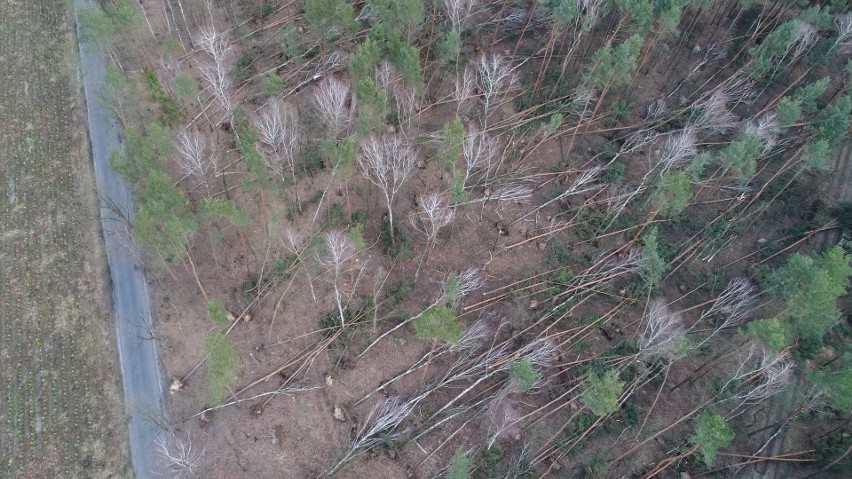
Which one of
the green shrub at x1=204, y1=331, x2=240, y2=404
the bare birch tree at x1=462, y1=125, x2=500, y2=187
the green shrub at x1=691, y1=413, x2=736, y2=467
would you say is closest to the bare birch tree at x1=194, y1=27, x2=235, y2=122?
the green shrub at x1=204, y1=331, x2=240, y2=404

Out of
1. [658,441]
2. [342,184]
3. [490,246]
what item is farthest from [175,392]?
[658,441]

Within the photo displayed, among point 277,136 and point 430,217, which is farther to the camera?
point 277,136

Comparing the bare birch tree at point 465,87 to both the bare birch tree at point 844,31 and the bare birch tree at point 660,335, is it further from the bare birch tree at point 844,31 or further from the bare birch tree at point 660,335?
the bare birch tree at point 844,31

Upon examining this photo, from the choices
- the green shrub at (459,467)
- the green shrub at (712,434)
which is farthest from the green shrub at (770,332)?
the green shrub at (459,467)

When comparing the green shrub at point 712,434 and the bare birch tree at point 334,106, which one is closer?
the green shrub at point 712,434

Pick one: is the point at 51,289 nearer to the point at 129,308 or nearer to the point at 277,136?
the point at 129,308

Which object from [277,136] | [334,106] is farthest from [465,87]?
[277,136]
